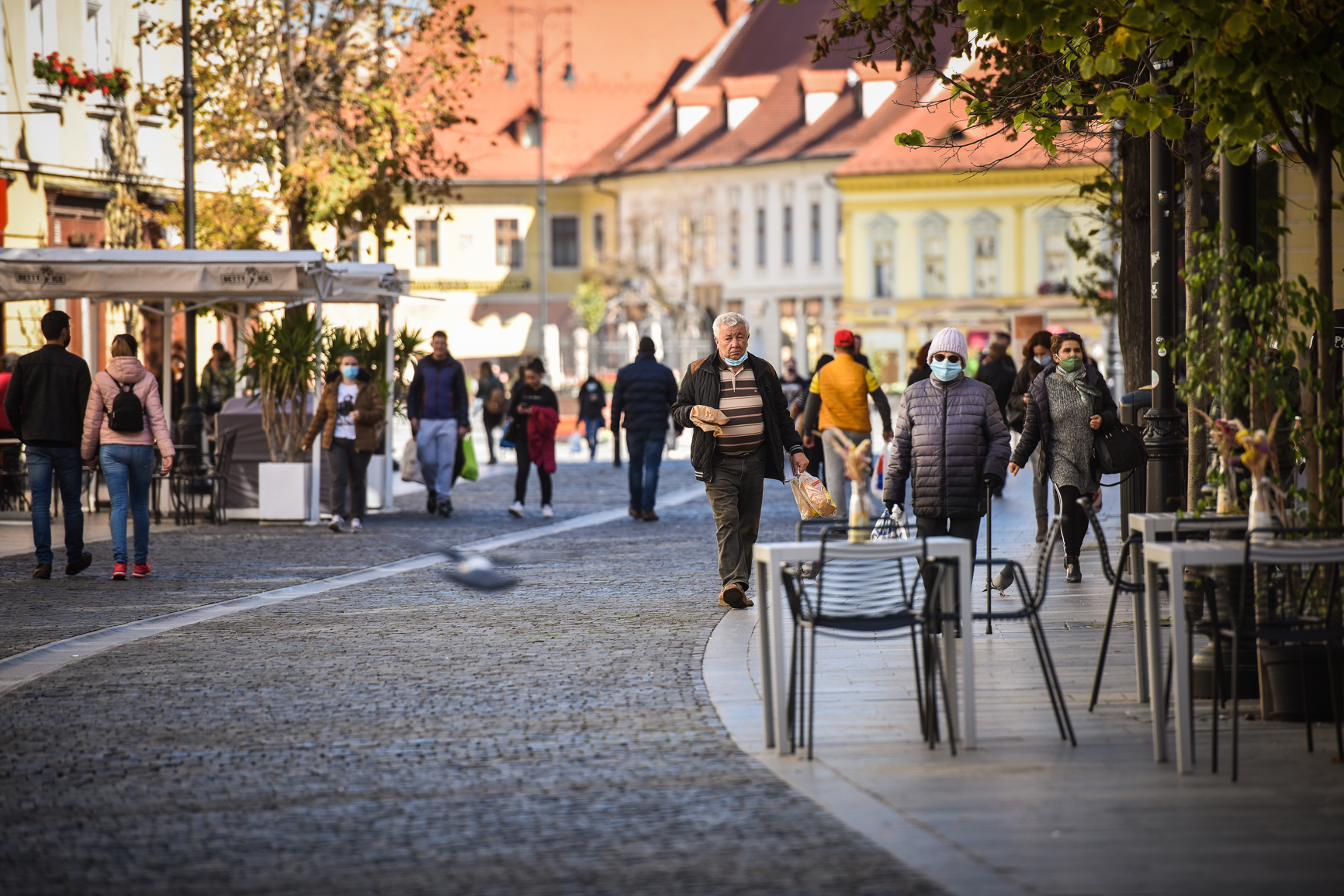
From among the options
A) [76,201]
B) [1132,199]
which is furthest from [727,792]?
[76,201]

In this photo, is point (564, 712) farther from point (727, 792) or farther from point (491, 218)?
point (491, 218)

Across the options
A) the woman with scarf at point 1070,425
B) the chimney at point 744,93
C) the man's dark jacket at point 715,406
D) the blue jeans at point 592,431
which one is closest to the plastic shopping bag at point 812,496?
the man's dark jacket at point 715,406

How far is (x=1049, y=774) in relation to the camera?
6.80m

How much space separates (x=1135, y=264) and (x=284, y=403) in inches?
362

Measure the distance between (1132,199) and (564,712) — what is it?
8.38 meters

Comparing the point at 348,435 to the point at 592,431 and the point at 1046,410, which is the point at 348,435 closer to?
the point at 1046,410

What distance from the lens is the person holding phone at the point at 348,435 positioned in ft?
61.7

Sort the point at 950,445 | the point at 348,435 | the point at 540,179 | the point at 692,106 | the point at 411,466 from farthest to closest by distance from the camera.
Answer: the point at 692,106
the point at 540,179
the point at 411,466
the point at 348,435
the point at 950,445

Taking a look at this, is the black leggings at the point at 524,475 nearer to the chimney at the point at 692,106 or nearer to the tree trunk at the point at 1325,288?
the tree trunk at the point at 1325,288

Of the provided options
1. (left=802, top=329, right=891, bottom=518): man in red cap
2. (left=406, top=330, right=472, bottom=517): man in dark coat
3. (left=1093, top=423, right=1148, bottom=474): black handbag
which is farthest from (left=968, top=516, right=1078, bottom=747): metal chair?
(left=406, top=330, right=472, bottom=517): man in dark coat

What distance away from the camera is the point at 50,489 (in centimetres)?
1422

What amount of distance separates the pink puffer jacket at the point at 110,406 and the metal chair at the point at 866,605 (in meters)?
7.67

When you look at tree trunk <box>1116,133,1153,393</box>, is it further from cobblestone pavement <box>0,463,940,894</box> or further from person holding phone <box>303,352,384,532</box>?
person holding phone <box>303,352,384,532</box>

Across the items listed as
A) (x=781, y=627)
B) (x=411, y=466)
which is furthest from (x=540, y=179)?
(x=781, y=627)
